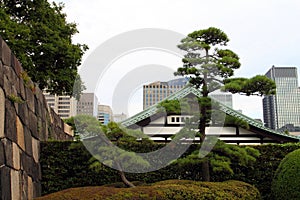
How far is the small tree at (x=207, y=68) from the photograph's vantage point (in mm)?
6988

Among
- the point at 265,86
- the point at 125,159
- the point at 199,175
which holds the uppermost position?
the point at 265,86

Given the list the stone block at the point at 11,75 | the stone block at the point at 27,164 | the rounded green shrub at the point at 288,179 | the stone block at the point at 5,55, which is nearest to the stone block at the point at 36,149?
the stone block at the point at 27,164

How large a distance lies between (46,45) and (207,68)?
6.29 metres

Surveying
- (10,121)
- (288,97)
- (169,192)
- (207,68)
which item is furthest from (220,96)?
(288,97)

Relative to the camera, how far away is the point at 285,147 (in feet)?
25.7

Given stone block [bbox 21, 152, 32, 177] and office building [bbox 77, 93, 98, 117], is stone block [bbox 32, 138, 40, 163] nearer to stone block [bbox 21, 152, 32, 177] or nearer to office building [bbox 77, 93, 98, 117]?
stone block [bbox 21, 152, 32, 177]

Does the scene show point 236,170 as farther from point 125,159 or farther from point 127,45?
point 127,45

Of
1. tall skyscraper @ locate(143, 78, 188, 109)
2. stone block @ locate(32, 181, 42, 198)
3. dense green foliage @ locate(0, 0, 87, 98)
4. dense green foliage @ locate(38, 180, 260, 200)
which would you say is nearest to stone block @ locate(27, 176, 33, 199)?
stone block @ locate(32, 181, 42, 198)

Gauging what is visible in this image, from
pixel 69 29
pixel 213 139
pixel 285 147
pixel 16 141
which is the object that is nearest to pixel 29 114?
pixel 16 141

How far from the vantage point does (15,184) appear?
17.6ft

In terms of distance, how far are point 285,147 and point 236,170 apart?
3.90 ft

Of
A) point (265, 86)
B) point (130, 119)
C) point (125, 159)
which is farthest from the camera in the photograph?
point (130, 119)

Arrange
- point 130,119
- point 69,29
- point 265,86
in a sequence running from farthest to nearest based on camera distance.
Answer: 1. point 69,29
2. point 130,119
3. point 265,86

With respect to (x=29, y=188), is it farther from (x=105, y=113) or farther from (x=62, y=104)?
(x=62, y=104)
